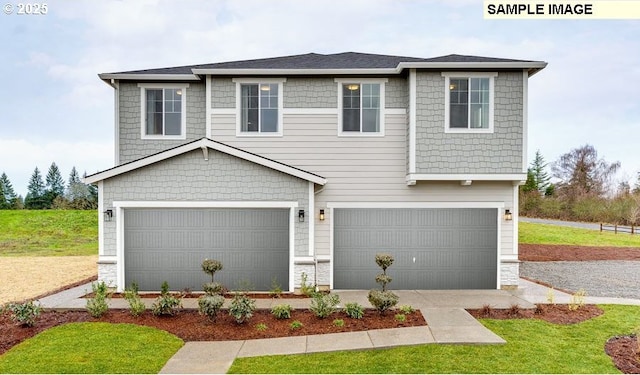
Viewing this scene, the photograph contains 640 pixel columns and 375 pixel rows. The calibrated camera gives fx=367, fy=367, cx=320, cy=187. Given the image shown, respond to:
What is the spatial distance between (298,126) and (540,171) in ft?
150

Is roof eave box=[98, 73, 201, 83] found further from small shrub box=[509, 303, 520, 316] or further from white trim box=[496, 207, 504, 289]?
small shrub box=[509, 303, 520, 316]

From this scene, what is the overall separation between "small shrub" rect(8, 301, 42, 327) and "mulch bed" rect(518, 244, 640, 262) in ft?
53.7

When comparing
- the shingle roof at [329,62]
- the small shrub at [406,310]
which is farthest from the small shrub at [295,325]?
the shingle roof at [329,62]

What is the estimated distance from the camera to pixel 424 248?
9438 millimetres

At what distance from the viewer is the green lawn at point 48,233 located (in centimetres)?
1858

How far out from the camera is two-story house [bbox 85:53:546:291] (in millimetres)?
8727

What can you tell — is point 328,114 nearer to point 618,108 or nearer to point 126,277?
point 126,277

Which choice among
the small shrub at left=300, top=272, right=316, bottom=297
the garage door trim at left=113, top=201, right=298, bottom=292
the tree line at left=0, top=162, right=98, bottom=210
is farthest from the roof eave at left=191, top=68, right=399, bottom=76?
the tree line at left=0, top=162, right=98, bottom=210

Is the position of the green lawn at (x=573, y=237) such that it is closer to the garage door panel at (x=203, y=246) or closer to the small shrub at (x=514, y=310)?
the small shrub at (x=514, y=310)

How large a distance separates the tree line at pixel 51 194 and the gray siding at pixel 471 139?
30.3m

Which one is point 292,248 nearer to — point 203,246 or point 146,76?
point 203,246

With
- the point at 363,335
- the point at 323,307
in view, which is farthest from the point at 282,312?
the point at 363,335

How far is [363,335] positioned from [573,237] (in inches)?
853

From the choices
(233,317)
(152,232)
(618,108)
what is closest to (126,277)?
(152,232)
